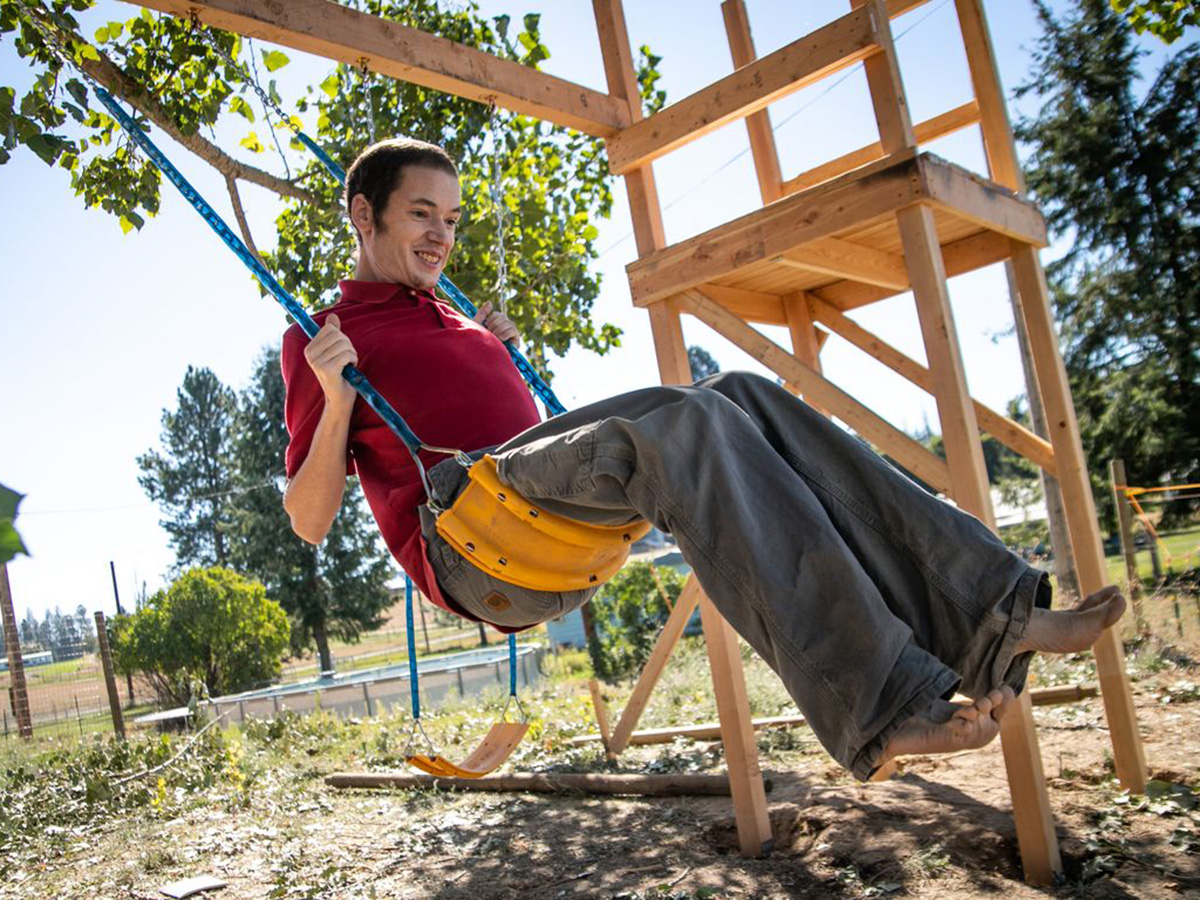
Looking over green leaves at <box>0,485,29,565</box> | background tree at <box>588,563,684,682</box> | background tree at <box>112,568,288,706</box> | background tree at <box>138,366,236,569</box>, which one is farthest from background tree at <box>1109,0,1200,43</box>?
background tree at <box>138,366,236,569</box>

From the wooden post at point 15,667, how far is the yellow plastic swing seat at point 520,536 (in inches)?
328

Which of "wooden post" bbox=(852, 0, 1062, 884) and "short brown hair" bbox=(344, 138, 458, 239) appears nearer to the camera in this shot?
"short brown hair" bbox=(344, 138, 458, 239)

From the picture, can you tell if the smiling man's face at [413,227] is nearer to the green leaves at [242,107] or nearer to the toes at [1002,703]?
the toes at [1002,703]

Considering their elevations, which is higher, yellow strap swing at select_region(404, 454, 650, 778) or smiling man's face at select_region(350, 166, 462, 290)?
smiling man's face at select_region(350, 166, 462, 290)

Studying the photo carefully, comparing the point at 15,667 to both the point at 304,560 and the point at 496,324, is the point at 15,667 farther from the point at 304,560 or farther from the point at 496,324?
the point at 304,560

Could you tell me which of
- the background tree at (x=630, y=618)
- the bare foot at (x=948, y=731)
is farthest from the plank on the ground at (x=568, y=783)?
the background tree at (x=630, y=618)

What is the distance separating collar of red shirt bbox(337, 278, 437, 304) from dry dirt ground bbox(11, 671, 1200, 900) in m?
2.40

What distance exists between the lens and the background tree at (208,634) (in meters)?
20.2

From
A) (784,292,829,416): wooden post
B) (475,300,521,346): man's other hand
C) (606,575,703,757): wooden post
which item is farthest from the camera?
(784,292,829,416): wooden post

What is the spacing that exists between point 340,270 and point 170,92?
1.70 meters

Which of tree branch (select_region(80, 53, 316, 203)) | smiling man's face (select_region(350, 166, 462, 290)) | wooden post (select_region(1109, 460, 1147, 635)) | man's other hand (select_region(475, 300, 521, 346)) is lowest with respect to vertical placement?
wooden post (select_region(1109, 460, 1147, 635))

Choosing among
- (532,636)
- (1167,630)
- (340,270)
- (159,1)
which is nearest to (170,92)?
(340,270)

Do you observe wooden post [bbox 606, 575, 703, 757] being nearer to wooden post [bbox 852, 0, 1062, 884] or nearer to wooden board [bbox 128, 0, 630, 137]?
wooden post [bbox 852, 0, 1062, 884]

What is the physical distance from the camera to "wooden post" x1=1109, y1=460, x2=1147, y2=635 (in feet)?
22.6
